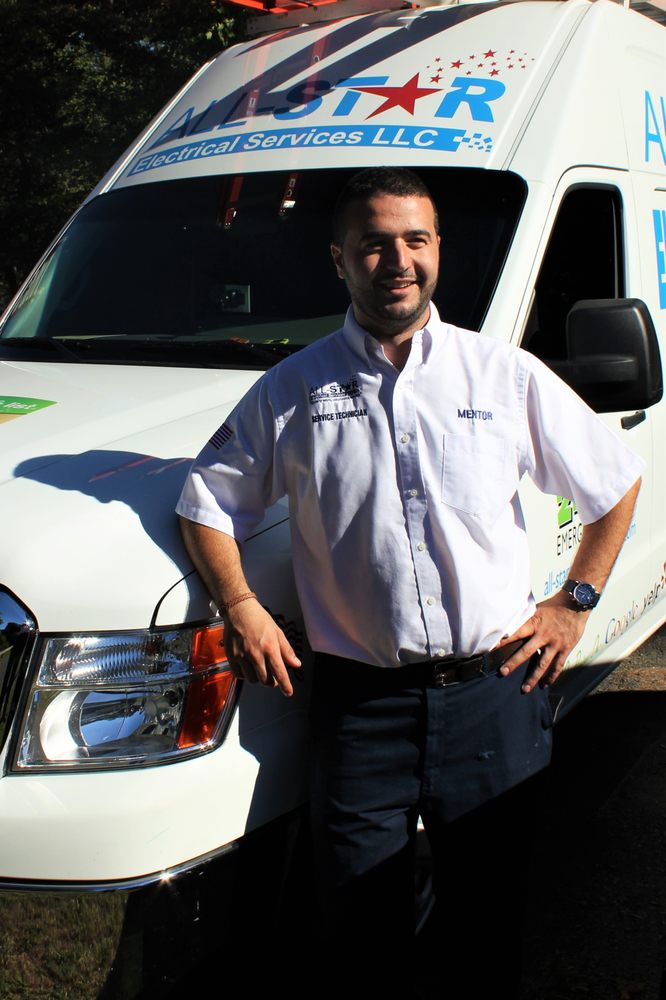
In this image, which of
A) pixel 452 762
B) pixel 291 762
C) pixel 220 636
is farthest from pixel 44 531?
pixel 452 762

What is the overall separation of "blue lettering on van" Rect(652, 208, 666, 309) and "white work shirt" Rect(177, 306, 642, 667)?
2.00 metres

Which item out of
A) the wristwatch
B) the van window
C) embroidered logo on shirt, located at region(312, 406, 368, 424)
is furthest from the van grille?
the van window

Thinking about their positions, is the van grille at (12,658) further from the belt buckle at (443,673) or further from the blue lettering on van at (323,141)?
the blue lettering on van at (323,141)

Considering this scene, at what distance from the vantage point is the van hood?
2.32 m

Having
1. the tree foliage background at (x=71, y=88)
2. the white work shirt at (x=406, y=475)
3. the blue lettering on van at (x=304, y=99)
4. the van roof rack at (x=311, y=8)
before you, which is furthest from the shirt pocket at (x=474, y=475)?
the tree foliage background at (x=71, y=88)

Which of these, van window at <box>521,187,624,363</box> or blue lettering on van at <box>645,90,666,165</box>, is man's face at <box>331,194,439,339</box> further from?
blue lettering on van at <box>645,90,666,165</box>

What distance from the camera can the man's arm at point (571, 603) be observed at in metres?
2.59

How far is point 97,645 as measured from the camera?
91.2 inches

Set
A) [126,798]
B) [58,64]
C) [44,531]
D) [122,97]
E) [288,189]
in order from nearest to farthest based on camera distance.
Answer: [126,798], [44,531], [288,189], [58,64], [122,97]

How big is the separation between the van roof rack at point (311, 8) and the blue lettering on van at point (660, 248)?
0.91 meters

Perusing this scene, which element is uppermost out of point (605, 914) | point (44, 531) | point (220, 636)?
point (44, 531)

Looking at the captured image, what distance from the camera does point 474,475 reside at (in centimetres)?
241

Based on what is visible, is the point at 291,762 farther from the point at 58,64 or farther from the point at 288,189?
the point at 58,64

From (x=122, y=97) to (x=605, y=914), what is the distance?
72.9ft
